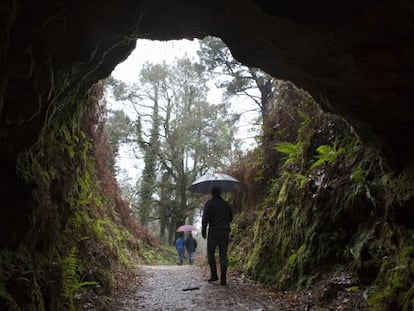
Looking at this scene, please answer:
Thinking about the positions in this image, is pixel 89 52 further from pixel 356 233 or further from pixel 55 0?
pixel 356 233

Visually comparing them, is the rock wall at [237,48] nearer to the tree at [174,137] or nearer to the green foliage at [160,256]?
the green foliage at [160,256]

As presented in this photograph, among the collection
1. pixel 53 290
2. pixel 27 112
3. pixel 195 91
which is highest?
pixel 195 91

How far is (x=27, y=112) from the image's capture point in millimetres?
4215

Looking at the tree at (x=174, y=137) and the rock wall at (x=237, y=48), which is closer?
the rock wall at (x=237, y=48)

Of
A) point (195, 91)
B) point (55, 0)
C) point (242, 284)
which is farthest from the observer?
point (195, 91)

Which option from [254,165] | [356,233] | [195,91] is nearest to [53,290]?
[356,233]

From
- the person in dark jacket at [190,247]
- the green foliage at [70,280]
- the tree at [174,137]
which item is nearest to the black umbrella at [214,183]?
the green foliage at [70,280]

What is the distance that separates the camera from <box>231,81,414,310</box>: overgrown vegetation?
16.5 ft

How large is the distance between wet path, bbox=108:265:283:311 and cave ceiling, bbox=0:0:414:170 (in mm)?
3363

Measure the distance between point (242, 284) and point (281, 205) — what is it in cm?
209

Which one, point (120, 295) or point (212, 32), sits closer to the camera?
point (212, 32)

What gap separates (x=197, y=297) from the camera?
7309 mm

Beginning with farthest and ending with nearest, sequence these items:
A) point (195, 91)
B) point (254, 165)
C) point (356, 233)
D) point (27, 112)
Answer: point (195, 91) → point (254, 165) → point (356, 233) → point (27, 112)

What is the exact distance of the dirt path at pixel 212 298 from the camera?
615cm
